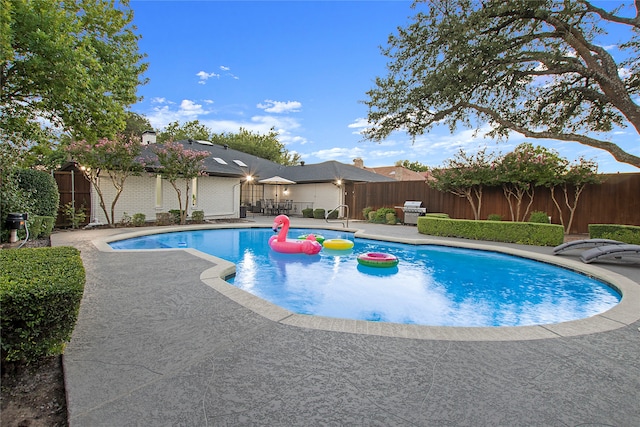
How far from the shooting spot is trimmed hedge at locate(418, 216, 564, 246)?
985cm

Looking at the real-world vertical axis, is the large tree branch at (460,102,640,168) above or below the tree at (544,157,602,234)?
above

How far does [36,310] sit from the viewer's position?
2188mm

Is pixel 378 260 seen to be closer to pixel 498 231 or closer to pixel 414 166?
pixel 498 231

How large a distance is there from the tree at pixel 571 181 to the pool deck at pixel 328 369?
949 centimetres

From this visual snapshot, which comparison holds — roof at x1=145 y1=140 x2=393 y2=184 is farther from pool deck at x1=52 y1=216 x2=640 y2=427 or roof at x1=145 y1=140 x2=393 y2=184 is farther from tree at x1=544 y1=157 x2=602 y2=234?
pool deck at x1=52 y1=216 x2=640 y2=427

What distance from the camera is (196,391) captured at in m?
2.15

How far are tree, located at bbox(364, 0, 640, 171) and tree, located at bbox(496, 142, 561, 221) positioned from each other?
1056 millimetres

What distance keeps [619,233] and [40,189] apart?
17.0 m

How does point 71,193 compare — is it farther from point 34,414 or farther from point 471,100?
point 471,100

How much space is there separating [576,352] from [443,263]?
19.2ft

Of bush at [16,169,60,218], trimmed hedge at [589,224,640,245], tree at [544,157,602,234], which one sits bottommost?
trimmed hedge at [589,224,640,245]

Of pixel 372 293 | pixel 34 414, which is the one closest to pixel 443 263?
pixel 372 293

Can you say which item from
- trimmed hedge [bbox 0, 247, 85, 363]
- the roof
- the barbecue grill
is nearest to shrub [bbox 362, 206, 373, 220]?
the barbecue grill

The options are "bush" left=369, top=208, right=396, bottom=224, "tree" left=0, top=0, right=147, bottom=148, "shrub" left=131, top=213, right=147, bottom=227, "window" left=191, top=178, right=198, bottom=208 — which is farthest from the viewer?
"bush" left=369, top=208, right=396, bottom=224
